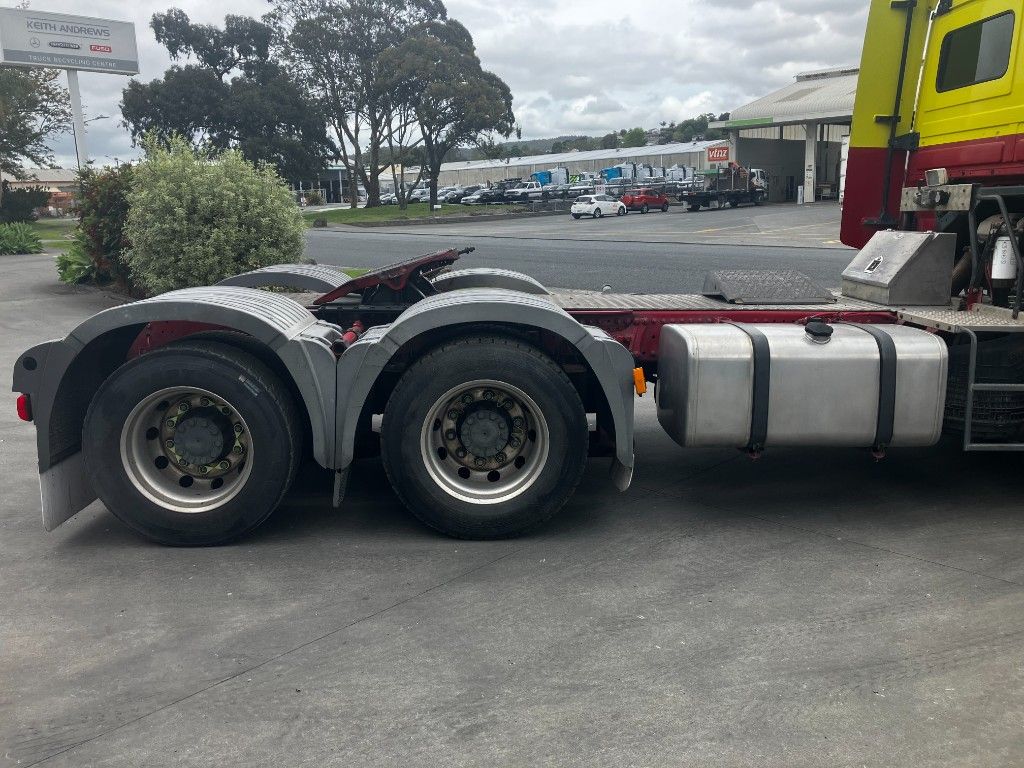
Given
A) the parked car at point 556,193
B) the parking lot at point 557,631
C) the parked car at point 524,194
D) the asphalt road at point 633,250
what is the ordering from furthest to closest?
the parked car at point 524,194, the parked car at point 556,193, the asphalt road at point 633,250, the parking lot at point 557,631

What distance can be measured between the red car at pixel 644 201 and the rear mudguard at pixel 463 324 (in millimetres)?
48708

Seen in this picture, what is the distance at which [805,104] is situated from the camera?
169ft

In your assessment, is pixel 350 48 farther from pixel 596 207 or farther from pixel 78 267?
pixel 78 267

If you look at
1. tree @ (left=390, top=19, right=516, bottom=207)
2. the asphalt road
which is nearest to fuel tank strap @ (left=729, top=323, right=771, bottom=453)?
the asphalt road

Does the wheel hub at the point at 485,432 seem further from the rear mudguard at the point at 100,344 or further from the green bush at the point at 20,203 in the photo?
the green bush at the point at 20,203

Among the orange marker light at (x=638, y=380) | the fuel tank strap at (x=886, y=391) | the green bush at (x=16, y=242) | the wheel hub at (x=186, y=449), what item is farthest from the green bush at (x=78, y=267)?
the fuel tank strap at (x=886, y=391)

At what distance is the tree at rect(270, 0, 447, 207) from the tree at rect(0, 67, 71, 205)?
16.7 meters

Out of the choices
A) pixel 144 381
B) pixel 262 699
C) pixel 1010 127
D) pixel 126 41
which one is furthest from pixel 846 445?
pixel 126 41

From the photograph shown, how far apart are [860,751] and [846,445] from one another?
236 cm

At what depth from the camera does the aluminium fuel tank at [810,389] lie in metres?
4.98

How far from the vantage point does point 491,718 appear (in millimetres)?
3271

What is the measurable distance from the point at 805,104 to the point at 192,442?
52608mm

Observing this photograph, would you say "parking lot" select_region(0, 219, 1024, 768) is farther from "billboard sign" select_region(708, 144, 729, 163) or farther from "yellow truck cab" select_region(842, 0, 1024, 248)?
"billboard sign" select_region(708, 144, 729, 163)

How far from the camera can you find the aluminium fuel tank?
498 centimetres
